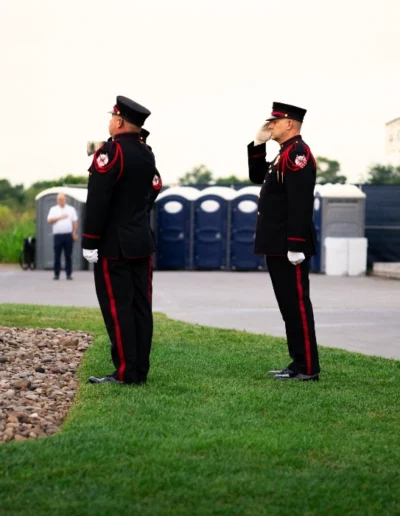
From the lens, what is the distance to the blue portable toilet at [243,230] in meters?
29.3

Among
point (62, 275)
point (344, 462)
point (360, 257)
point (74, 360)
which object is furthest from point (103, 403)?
point (360, 257)

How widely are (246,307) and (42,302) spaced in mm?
3179

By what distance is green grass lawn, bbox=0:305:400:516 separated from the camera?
15.9 ft

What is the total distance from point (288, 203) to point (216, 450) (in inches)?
113

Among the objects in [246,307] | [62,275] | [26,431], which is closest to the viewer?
[26,431]

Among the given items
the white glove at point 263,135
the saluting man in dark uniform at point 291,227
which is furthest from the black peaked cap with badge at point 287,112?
the white glove at point 263,135

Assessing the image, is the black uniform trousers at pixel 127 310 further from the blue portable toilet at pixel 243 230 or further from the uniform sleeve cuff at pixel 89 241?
the blue portable toilet at pixel 243 230

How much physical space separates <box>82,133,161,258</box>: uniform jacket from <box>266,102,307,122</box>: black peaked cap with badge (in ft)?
3.40

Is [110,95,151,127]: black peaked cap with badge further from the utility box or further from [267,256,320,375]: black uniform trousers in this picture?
the utility box

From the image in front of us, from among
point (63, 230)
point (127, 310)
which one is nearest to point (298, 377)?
point (127, 310)

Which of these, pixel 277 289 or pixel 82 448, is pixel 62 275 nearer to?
pixel 277 289

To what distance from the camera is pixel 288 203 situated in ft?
27.0

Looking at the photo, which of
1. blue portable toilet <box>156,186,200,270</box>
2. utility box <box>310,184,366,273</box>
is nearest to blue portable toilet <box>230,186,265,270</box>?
blue portable toilet <box>156,186,200,270</box>

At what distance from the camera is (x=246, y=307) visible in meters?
17.0
